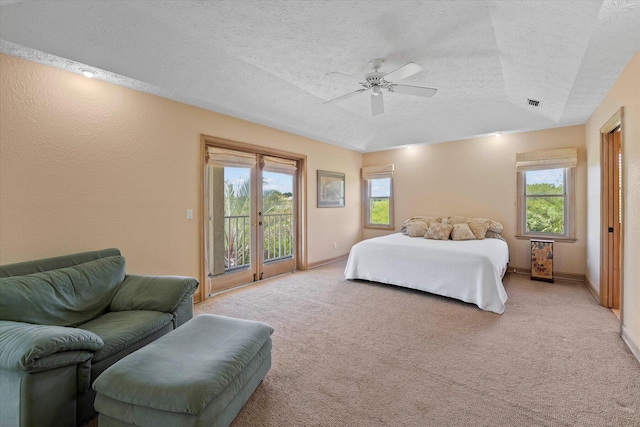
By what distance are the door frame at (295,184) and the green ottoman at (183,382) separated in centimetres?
198

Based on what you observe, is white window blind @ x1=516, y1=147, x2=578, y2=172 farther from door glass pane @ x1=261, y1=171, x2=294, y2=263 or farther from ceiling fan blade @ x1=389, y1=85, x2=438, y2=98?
door glass pane @ x1=261, y1=171, x2=294, y2=263

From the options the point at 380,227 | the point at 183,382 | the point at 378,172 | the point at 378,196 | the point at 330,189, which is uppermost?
the point at 378,172

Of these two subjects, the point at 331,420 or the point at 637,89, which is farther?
the point at 637,89

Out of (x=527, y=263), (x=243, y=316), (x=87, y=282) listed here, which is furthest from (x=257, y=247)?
(x=527, y=263)

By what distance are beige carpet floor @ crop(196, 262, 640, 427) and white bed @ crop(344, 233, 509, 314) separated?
0.64ft

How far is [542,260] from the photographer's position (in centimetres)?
464

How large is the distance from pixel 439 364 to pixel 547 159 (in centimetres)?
438

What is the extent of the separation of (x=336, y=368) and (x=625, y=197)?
317 centimetres

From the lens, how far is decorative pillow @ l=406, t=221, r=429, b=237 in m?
5.39

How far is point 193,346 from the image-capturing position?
5.96 feet

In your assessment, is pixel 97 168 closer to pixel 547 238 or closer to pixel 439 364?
pixel 439 364

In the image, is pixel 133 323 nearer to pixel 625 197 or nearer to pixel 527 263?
pixel 625 197

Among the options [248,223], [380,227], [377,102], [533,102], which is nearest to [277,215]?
[248,223]

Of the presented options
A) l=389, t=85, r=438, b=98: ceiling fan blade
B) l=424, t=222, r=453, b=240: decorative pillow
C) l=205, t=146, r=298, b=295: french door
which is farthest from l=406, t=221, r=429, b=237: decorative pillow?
l=389, t=85, r=438, b=98: ceiling fan blade
